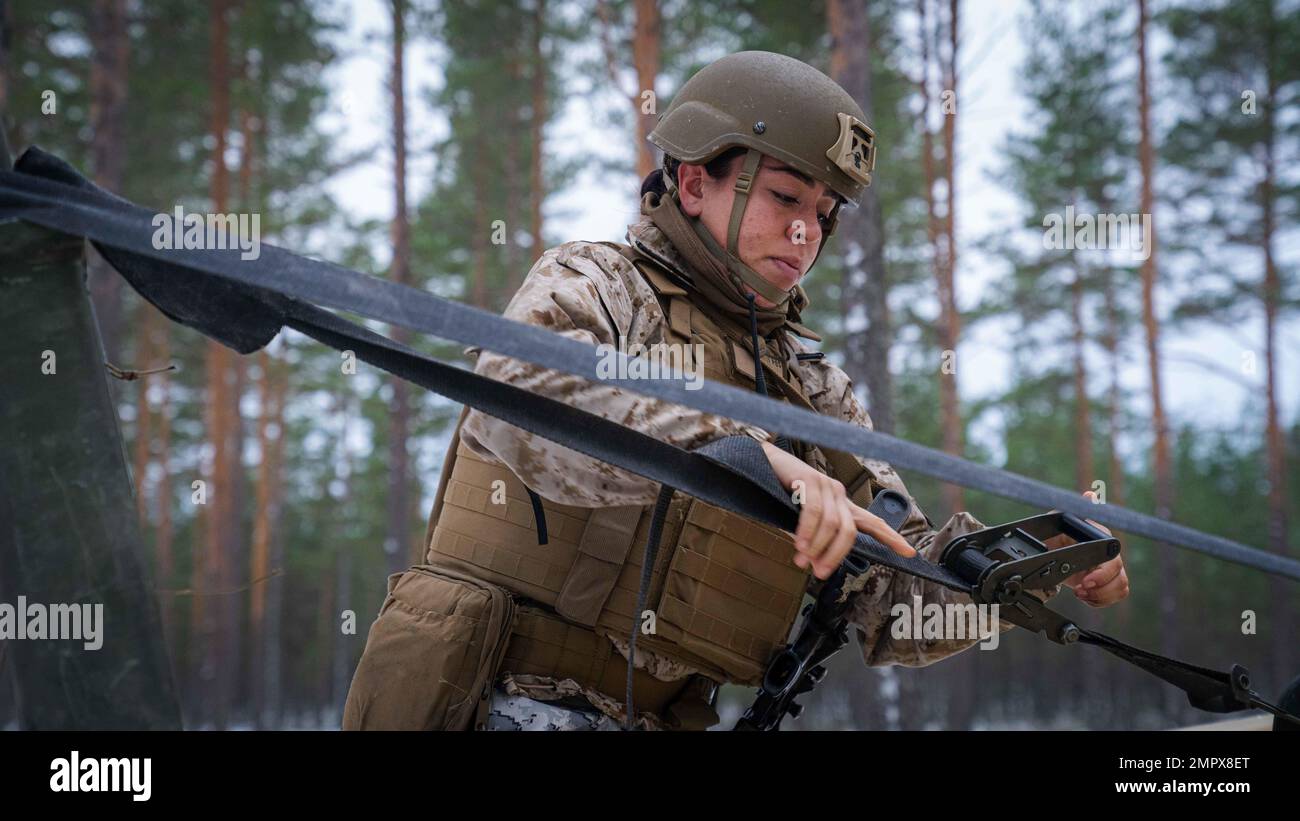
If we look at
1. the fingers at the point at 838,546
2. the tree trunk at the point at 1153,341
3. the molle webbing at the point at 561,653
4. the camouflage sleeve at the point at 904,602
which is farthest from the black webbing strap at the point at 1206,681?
the tree trunk at the point at 1153,341

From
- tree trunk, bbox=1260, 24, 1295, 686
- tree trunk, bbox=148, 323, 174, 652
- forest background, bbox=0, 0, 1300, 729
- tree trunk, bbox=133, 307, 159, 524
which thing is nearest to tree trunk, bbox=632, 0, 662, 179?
forest background, bbox=0, 0, 1300, 729

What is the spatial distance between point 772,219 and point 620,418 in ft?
3.99

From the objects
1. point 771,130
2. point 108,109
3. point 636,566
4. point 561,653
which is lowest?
point 561,653

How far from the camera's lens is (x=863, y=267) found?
9.21m

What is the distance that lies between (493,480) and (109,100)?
45.5ft

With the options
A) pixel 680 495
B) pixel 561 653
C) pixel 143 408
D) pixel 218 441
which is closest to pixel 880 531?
pixel 680 495

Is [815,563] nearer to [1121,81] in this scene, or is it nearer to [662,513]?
[662,513]

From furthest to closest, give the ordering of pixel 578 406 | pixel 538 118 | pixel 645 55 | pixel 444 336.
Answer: pixel 538 118 < pixel 645 55 < pixel 578 406 < pixel 444 336

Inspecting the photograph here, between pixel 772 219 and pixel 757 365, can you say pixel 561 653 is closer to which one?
pixel 757 365

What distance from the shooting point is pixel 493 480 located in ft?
7.99

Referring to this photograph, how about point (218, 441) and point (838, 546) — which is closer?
point (838, 546)

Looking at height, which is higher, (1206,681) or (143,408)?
(143,408)
